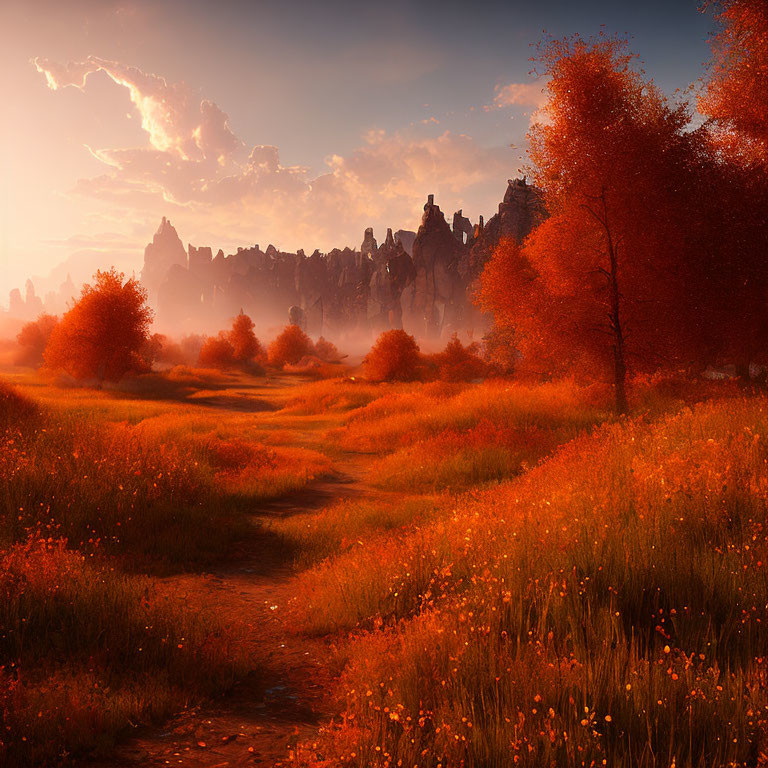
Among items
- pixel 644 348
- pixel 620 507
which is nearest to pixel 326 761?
Result: pixel 620 507

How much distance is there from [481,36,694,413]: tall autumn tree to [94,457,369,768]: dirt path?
43.0ft

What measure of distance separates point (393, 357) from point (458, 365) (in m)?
6.23

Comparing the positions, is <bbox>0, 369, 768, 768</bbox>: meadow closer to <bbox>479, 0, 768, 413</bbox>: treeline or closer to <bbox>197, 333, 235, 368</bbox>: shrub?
<bbox>479, 0, 768, 413</bbox>: treeline

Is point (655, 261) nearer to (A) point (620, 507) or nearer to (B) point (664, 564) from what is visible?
(A) point (620, 507)

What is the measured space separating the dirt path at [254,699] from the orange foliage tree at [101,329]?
1212 inches

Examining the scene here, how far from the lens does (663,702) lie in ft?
9.00

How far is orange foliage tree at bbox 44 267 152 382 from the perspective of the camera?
3234cm

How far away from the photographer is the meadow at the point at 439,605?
285 centimetres

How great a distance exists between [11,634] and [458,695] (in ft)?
13.4

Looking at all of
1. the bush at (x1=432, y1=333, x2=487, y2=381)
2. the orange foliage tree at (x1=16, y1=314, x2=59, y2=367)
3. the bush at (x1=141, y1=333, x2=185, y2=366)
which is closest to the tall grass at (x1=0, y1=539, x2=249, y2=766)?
the bush at (x1=432, y1=333, x2=487, y2=381)

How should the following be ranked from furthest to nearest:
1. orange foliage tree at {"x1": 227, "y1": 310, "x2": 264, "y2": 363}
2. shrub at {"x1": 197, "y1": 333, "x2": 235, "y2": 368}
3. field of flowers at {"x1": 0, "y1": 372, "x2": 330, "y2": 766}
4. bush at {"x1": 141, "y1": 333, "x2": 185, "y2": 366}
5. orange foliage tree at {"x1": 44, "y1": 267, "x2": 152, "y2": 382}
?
orange foliage tree at {"x1": 227, "y1": 310, "x2": 264, "y2": 363} < shrub at {"x1": 197, "y1": 333, "x2": 235, "y2": 368} < bush at {"x1": 141, "y1": 333, "x2": 185, "y2": 366} < orange foliage tree at {"x1": 44, "y1": 267, "x2": 152, "y2": 382} < field of flowers at {"x1": 0, "y1": 372, "x2": 330, "y2": 766}

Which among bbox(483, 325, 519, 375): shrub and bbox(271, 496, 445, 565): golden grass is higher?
bbox(483, 325, 519, 375): shrub

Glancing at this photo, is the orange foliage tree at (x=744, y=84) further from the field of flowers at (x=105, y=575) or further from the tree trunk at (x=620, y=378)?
the field of flowers at (x=105, y=575)

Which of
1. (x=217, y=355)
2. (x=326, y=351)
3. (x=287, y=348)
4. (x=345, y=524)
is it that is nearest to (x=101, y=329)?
(x=345, y=524)
